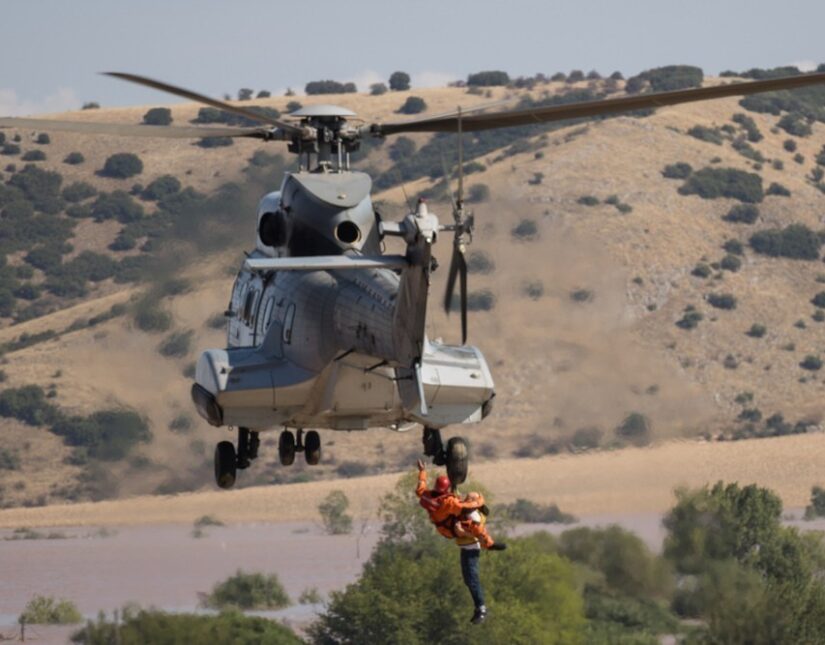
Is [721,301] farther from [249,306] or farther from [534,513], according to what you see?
[249,306]

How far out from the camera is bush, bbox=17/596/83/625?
10075cm

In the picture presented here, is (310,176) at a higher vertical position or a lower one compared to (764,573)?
higher

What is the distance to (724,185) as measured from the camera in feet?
531

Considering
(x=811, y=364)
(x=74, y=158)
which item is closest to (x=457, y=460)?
(x=811, y=364)

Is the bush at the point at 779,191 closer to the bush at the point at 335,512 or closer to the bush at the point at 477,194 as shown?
the bush at the point at 477,194

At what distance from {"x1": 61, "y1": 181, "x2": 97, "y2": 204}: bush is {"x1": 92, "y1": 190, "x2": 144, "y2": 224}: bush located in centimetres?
251

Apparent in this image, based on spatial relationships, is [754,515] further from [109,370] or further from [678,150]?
[678,150]

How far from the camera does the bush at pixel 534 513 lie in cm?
10481

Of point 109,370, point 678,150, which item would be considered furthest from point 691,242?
point 109,370

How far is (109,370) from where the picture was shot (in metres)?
86.6

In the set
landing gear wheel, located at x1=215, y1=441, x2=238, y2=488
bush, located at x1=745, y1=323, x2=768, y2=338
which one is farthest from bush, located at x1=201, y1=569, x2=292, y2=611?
landing gear wheel, located at x1=215, y1=441, x2=238, y2=488

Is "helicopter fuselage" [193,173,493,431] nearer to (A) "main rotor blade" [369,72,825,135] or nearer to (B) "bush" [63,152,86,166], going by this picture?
(A) "main rotor blade" [369,72,825,135]

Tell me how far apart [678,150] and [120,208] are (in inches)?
1867

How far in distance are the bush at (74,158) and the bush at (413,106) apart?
3015 centimetres
